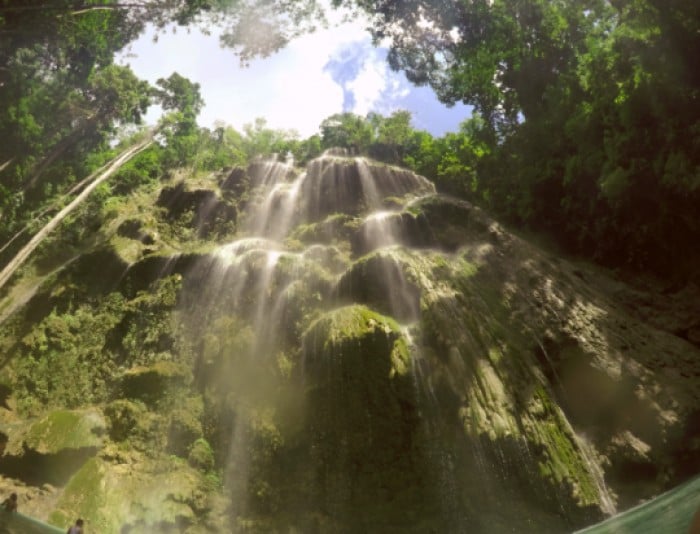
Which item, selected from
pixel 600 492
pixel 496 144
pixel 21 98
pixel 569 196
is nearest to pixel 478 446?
pixel 600 492

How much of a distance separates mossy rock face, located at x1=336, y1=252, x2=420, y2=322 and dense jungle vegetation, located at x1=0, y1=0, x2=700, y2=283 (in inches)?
302

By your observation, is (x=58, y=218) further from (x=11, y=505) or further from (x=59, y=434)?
(x=11, y=505)

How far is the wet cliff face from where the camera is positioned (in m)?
10.2

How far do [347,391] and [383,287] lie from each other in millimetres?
3741

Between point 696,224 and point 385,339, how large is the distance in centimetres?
1077

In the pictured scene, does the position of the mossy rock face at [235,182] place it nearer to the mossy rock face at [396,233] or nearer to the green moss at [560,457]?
the mossy rock face at [396,233]

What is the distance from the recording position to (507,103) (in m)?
23.3

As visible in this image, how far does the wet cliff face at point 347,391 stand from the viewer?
1023 centimetres

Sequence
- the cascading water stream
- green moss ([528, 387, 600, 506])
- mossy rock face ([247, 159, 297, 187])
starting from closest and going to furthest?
1. green moss ([528, 387, 600, 506])
2. the cascading water stream
3. mossy rock face ([247, 159, 297, 187])

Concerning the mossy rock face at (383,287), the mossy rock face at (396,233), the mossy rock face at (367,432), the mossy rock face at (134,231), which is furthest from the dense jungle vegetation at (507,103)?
the mossy rock face at (367,432)

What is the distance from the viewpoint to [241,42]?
19.9 metres

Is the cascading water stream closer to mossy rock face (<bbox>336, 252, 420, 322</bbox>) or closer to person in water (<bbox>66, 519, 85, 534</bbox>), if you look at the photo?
mossy rock face (<bbox>336, 252, 420, 322</bbox>)

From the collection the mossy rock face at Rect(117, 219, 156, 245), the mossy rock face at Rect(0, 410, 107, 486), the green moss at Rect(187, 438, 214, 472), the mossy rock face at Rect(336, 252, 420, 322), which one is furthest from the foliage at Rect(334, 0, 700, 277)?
the mossy rock face at Rect(0, 410, 107, 486)

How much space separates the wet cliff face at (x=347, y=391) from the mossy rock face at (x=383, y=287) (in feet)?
0.23
